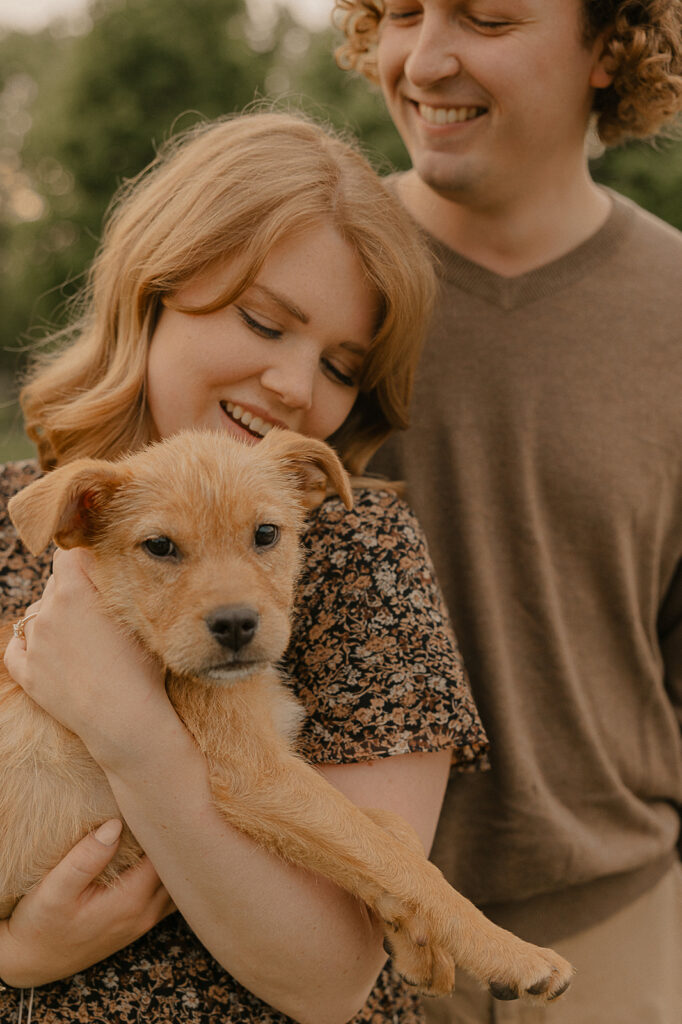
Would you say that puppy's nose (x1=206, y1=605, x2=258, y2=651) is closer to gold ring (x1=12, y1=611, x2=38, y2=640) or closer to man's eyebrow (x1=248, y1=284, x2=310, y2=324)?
gold ring (x1=12, y1=611, x2=38, y2=640)

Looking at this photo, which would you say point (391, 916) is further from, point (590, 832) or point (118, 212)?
point (118, 212)

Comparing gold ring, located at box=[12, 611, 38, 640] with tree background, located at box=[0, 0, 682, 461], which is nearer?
gold ring, located at box=[12, 611, 38, 640]

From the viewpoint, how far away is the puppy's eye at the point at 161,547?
93.8 inches

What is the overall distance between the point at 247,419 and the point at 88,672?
1.06 m

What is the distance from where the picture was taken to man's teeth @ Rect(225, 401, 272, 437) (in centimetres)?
300

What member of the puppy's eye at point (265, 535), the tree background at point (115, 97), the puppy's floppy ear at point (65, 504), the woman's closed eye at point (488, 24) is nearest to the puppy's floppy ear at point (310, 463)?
the puppy's eye at point (265, 535)

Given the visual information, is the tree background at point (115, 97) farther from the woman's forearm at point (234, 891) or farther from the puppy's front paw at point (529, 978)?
the puppy's front paw at point (529, 978)

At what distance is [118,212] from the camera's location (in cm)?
346

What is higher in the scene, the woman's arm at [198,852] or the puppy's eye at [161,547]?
the puppy's eye at [161,547]

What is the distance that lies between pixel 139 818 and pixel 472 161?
280cm

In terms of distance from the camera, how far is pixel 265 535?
2.52m

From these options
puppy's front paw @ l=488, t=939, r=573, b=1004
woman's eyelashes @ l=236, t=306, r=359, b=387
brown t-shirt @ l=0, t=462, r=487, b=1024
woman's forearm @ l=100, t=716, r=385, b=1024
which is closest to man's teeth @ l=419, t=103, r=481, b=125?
woman's eyelashes @ l=236, t=306, r=359, b=387

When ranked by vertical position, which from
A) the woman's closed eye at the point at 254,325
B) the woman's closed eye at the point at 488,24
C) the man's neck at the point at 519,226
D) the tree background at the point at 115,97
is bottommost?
the tree background at the point at 115,97

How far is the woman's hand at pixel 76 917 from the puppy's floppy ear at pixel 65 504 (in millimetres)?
814
